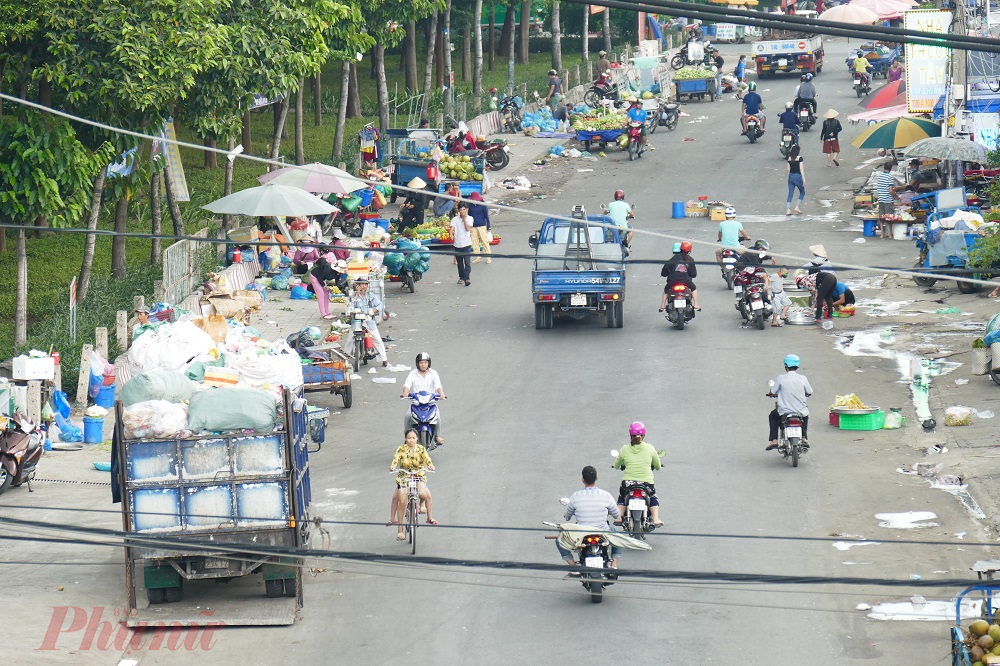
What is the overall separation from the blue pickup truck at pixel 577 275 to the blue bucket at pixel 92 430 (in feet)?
25.5

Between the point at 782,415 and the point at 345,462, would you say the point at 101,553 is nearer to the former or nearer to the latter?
the point at 345,462

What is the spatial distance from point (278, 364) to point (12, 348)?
28.8ft

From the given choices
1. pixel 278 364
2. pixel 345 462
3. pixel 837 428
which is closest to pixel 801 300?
pixel 837 428

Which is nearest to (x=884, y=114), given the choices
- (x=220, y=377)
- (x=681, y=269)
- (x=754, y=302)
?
(x=754, y=302)

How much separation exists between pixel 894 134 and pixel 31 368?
2214cm

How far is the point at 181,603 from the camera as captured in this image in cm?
1413

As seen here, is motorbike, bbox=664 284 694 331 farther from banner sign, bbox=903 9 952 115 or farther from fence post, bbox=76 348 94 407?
banner sign, bbox=903 9 952 115

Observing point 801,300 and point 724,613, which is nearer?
point 724,613

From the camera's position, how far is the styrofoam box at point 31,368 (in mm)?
20078

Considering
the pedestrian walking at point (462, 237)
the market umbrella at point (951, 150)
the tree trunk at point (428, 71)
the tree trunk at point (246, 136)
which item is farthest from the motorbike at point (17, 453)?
the tree trunk at point (428, 71)

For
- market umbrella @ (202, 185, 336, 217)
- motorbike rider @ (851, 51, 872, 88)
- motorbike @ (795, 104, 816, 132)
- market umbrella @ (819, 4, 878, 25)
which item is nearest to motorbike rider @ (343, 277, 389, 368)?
market umbrella @ (202, 185, 336, 217)

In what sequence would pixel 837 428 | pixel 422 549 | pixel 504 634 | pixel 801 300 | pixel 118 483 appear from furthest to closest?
pixel 801 300, pixel 837 428, pixel 422 549, pixel 118 483, pixel 504 634

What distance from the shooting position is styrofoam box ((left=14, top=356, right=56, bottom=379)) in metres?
20.1

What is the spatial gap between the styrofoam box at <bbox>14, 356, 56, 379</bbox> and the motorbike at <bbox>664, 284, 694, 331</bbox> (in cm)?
1040
